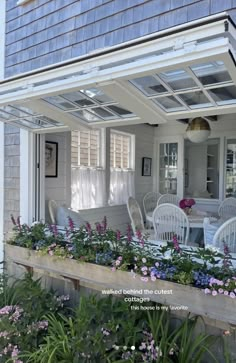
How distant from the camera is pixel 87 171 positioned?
4.61 meters

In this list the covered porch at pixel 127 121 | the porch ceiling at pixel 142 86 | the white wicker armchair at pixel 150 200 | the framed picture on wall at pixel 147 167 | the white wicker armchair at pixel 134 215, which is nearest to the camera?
the porch ceiling at pixel 142 86

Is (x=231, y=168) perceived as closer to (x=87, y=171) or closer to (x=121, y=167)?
(x=121, y=167)

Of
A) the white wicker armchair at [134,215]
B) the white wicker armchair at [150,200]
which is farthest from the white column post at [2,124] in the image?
the white wicker armchair at [150,200]

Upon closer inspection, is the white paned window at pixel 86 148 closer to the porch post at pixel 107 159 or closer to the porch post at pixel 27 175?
the porch post at pixel 107 159

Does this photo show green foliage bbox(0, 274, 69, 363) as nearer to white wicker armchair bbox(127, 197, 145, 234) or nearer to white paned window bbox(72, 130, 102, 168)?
white wicker armchair bbox(127, 197, 145, 234)

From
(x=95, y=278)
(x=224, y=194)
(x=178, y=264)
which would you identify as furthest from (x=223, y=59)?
(x=224, y=194)

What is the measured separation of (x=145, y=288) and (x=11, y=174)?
92.5 inches

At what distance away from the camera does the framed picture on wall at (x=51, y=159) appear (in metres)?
3.79

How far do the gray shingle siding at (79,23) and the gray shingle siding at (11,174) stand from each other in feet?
2.58

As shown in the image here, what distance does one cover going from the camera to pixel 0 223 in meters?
3.97

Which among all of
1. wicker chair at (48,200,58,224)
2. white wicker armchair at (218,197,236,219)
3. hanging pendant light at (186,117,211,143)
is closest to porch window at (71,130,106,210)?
wicker chair at (48,200,58,224)

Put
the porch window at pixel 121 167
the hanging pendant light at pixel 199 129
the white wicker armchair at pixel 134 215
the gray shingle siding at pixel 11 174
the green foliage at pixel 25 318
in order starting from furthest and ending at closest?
1. the porch window at pixel 121 167
2. the hanging pendant light at pixel 199 129
3. the white wicker armchair at pixel 134 215
4. the gray shingle siding at pixel 11 174
5. the green foliage at pixel 25 318

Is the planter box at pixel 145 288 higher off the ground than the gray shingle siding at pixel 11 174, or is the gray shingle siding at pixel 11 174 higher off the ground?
the gray shingle siding at pixel 11 174

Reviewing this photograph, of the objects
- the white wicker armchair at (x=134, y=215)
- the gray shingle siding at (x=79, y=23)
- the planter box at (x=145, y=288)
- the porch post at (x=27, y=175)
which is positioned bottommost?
the planter box at (x=145, y=288)
